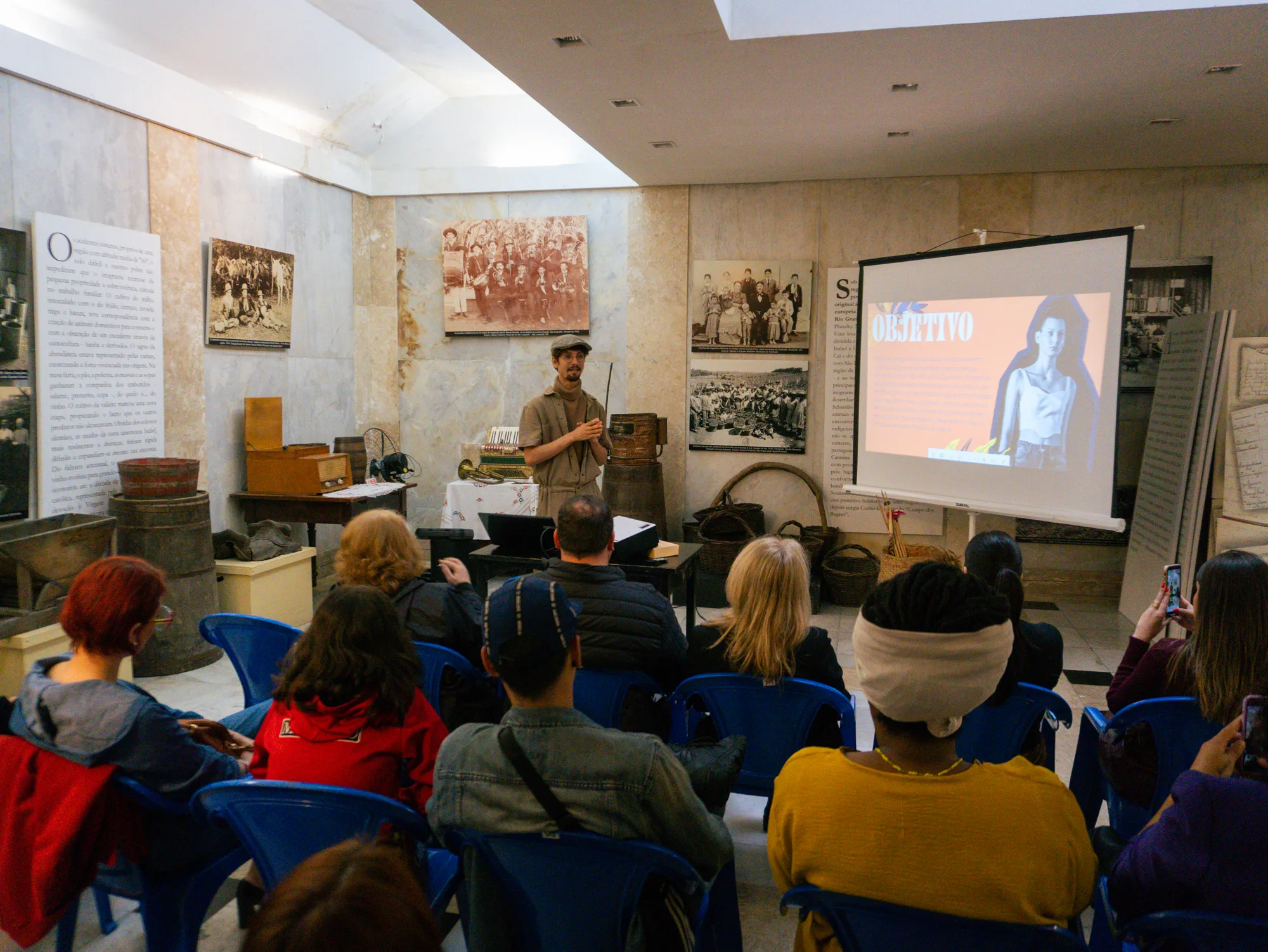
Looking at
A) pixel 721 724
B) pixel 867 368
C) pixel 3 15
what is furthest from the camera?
pixel 867 368

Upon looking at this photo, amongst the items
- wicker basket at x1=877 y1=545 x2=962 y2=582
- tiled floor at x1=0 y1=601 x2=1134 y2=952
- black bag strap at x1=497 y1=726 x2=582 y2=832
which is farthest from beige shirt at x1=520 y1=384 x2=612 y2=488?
black bag strap at x1=497 y1=726 x2=582 y2=832

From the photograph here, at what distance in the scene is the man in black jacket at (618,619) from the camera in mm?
2523

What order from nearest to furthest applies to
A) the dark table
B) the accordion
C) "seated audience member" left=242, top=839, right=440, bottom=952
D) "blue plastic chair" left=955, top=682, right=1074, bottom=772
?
"seated audience member" left=242, top=839, right=440, bottom=952 → "blue plastic chair" left=955, top=682, right=1074, bottom=772 → the dark table → the accordion

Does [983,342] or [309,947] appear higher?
[983,342]

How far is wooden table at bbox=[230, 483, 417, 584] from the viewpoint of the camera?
5.81 metres

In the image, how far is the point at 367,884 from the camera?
0.71 meters

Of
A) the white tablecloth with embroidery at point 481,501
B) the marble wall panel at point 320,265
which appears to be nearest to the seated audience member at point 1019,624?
the white tablecloth with embroidery at point 481,501

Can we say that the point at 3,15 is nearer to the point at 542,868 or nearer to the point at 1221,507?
the point at 542,868

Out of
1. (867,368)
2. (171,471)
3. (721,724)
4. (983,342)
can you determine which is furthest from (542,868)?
(867,368)

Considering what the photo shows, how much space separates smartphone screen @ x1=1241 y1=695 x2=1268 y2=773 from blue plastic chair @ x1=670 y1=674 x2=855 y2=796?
99 cm

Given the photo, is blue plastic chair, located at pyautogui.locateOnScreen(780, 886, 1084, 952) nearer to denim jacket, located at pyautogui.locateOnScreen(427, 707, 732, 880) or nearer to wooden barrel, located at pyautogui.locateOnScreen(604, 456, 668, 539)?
denim jacket, located at pyautogui.locateOnScreen(427, 707, 732, 880)

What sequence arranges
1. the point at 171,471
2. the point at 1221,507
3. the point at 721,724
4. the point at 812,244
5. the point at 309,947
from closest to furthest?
the point at 309,947 < the point at 721,724 < the point at 171,471 < the point at 1221,507 < the point at 812,244

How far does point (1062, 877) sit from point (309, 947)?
1.07m

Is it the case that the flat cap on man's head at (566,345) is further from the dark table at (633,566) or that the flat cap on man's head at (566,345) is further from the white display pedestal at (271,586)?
the white display pedestal at (271,586)
